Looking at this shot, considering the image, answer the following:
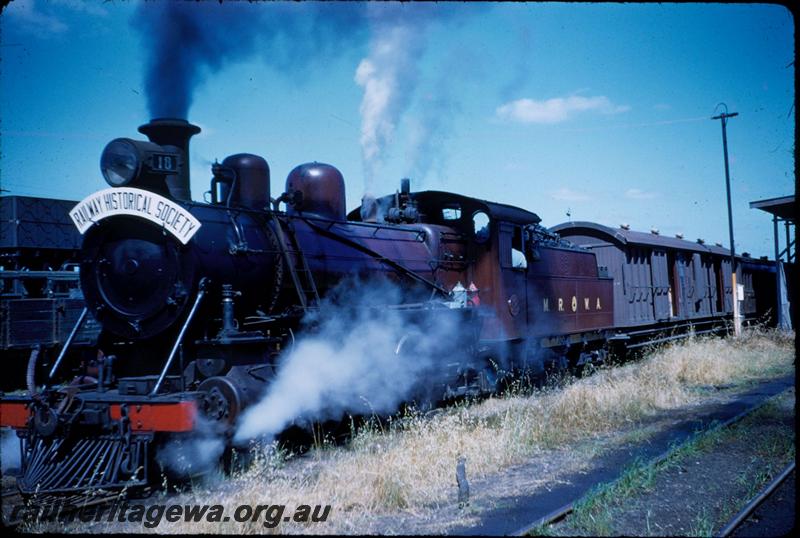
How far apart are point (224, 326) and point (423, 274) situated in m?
3.96

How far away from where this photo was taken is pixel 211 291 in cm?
651

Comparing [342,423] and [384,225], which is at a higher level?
[384,225]

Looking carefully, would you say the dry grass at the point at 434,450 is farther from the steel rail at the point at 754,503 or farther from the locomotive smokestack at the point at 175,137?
the locomotive smokestack at the point at 175,137

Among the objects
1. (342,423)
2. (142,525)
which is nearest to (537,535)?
(142,525)

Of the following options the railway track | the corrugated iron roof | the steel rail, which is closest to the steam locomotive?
the railway track

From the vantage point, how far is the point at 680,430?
27.3 ft

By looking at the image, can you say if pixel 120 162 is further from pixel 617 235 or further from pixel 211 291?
pixel 617 235

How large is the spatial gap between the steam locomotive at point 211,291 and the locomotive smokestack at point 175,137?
1 centimetres

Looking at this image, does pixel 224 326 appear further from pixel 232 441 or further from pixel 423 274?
pixel 423 274

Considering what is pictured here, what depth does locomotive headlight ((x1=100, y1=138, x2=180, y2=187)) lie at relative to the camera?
248 inches

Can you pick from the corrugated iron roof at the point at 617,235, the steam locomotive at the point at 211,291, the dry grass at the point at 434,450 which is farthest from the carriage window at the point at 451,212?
the corrugated iron roof at the point at 617,235

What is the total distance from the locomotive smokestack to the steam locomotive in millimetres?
14

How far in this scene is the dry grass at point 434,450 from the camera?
17.9ft

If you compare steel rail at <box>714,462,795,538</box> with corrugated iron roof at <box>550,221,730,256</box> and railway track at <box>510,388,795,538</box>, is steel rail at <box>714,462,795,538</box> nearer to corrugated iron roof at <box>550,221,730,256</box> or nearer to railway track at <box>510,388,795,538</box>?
railway track at <box>510,388,795,538</box>
